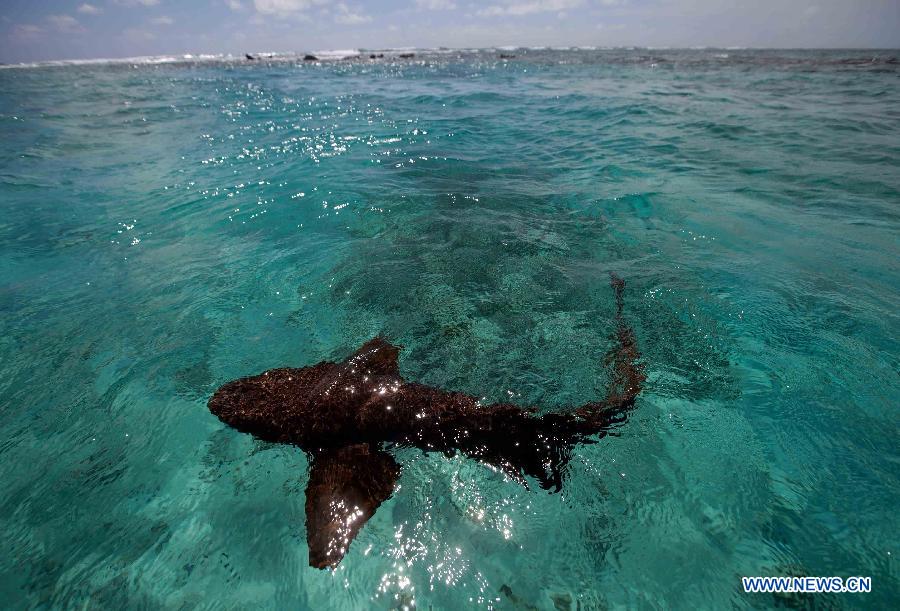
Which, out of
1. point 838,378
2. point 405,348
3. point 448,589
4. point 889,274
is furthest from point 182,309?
point 889,274

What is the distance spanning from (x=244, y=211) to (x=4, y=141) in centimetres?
1346

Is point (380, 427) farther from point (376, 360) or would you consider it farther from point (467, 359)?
point (467, 359)

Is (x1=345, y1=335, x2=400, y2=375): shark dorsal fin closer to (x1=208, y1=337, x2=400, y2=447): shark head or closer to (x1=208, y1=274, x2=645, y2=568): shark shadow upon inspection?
(x1=208, y1=337, x2=400, y2=447): shark head

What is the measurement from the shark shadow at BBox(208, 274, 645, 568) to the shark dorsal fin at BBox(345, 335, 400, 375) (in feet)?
0.60

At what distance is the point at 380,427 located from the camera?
3.93m

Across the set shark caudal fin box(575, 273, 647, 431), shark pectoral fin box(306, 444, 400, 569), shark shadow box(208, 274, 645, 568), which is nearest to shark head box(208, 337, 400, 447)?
shark shadow box(208, 274, 645, 568)

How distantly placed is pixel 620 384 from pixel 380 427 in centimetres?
275

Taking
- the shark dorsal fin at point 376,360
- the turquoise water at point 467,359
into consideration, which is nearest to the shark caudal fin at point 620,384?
the turquoise water at point 467,359

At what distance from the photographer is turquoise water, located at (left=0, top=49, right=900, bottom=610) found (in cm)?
327

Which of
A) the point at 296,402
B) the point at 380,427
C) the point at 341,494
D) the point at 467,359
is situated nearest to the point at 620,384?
the point at 467,359

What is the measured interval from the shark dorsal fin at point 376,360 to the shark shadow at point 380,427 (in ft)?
0.60

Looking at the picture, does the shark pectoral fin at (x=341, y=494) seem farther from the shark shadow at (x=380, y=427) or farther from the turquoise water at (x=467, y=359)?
the turquoise water at (x=467, y=359)

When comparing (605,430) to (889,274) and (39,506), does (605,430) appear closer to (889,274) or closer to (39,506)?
(39,506)

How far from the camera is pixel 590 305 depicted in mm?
5902
